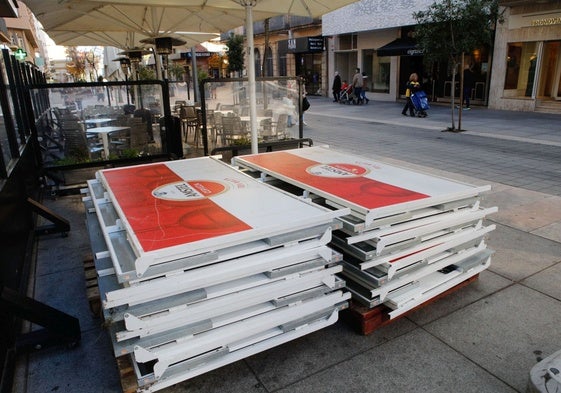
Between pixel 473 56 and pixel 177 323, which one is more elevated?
pixel 473 56

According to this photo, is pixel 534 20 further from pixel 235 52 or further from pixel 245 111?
pixel 235 52

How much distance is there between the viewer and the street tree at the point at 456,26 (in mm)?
12602

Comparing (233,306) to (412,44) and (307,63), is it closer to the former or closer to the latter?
(412,44)

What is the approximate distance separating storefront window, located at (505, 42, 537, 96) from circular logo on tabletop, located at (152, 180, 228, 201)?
777 inches

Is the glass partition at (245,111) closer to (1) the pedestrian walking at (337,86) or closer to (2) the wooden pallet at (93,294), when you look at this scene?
(2) the wooden pallet at (93,294)

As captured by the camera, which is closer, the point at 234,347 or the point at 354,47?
the point at 234,347

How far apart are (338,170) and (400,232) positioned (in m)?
1.29

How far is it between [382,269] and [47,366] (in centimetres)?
264

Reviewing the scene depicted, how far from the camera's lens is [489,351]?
3.22 m

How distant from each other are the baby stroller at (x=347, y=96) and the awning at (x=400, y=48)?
2683mm

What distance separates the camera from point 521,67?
19.5m

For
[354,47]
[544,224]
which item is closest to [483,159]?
[544,224]

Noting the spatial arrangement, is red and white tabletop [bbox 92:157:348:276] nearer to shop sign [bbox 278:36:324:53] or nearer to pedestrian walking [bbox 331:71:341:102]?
pedestrian walking [bbox 331:71:341:102]

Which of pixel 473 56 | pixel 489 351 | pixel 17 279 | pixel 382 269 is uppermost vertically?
pixel 473 56
